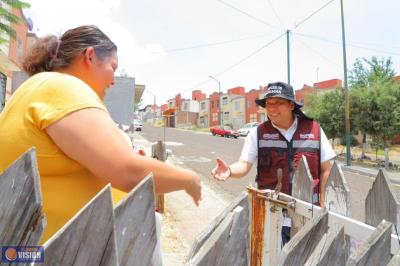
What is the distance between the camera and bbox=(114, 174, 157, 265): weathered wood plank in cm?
90

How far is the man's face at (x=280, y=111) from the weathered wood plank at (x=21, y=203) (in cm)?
209

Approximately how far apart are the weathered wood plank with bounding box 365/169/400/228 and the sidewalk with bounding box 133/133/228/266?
1746mm

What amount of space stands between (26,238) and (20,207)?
81 mm

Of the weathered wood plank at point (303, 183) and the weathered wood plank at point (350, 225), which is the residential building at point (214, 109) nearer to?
the weathered wood plank at point (303, 183)

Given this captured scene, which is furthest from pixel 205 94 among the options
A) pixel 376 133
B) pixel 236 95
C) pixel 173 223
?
pixel 173 223

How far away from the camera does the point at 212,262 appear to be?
99 centimetres

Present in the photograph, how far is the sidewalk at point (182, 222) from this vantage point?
3.89 meters

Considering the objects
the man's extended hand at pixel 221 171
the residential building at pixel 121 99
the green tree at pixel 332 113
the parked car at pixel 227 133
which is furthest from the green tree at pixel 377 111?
the parked car at pixel 227 133

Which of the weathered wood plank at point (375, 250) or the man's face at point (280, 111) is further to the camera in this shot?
the man's face at point (280, 111)

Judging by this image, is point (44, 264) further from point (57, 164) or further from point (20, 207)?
point (57, 164)

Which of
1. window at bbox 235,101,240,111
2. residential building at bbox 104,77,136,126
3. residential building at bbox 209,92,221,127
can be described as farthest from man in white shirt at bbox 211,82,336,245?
residential building at bbox 209,92,221,127

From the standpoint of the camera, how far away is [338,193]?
1889mm

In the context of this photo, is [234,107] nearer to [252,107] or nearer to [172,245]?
[252,107]

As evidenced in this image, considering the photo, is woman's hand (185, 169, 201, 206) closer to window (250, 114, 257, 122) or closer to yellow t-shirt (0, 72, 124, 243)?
yellow t-shirt (0, 72, 124, 243)
